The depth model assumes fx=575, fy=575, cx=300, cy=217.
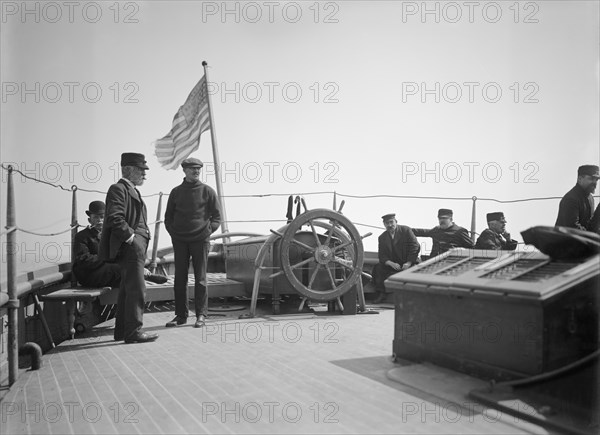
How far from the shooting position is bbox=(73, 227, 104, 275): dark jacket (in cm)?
519

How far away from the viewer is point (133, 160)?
4582mm

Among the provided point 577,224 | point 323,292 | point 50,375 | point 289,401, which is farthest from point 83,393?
point 577,224

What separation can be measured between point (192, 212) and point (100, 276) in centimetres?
100

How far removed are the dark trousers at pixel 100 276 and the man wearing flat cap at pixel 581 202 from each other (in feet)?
12.7

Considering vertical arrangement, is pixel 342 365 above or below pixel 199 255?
below

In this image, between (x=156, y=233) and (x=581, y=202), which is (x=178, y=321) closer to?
(x=156, y=233)

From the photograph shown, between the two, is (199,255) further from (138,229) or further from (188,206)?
(138,229)

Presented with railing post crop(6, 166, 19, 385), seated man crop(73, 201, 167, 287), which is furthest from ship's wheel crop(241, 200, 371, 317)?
railing post crop(6, 166, 19, 385)

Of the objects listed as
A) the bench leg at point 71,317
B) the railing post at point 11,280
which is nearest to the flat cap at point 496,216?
the bench leg at point 71,317

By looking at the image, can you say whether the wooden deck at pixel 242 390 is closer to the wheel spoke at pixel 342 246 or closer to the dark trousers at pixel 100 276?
the dark trousers at pixel 100 276

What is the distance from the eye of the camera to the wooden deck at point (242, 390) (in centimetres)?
247

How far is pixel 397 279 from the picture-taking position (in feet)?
12.0

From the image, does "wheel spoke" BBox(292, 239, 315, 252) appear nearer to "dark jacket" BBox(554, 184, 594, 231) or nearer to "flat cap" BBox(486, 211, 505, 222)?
"dark jacket" BBox(554, 184, 594, 231)

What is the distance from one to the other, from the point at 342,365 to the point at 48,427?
1763 mm
